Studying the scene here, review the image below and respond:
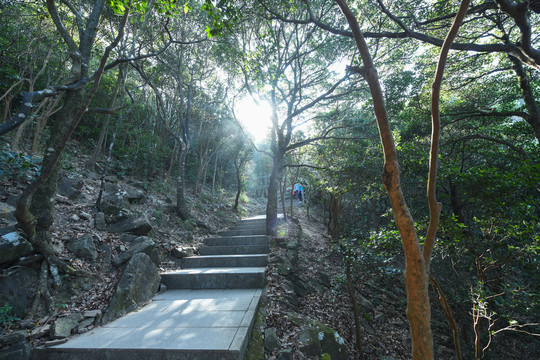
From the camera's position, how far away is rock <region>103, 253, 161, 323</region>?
3615mm

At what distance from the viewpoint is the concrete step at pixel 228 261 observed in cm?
577

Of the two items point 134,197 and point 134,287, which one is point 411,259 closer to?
point 134,287

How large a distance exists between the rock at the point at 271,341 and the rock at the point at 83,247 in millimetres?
3570

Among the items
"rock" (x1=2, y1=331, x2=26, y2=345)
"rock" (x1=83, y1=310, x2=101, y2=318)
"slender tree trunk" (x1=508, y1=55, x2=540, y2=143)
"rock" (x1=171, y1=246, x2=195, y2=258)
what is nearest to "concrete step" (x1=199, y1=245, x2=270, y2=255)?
"rock" (x1=171, y1=246, x2=195, y2=258)

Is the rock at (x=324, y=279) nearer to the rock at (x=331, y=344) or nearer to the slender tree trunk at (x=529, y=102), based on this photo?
the rock at (x=331, y=344)

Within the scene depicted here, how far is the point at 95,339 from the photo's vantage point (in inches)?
113

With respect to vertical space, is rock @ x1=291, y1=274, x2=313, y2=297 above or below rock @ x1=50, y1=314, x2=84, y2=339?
below

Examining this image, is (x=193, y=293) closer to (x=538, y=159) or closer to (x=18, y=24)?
(x=538, y=159)

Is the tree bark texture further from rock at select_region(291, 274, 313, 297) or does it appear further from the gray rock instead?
the gray rock

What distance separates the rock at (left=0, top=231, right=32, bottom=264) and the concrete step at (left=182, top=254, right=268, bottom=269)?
3174 millimetres

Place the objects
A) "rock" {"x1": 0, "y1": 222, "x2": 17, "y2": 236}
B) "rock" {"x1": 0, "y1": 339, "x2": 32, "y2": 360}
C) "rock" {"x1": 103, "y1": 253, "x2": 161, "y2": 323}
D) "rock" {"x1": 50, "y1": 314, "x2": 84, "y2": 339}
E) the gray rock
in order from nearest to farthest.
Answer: "rock" {"x1": 0, "y1": 339, "x2": 32, "y2": 360} < "rock" {"x1": 50, "y1": 314, "x2": 84, "y2": 339} < "rock" {"x1": 0, "y1": 222, "x2": 17, "y2": 236} < "rock" {"x1": 103, "y1": 253, "x2": 161, "y2": 323} < the gray rock

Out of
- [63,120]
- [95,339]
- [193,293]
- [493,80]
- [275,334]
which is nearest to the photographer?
[95,339]

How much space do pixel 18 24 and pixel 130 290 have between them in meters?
10.5

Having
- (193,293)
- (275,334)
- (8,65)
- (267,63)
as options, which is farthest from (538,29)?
(8,65)
